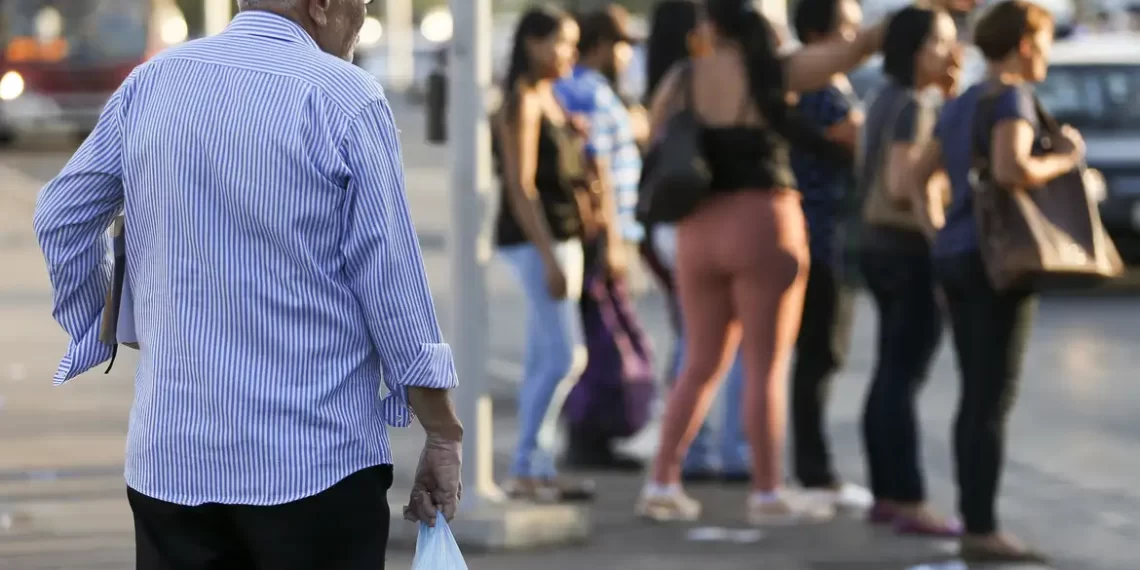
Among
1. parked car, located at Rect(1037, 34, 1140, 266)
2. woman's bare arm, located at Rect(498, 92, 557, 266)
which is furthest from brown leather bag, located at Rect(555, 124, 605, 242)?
parked car, located at Rect(1037, 34, 1140, 266)

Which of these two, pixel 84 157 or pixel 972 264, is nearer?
pixel 84 157

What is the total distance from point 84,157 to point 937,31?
3.92m

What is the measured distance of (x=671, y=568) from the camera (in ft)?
19.8

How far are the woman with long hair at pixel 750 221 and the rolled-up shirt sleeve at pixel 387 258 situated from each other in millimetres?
3550

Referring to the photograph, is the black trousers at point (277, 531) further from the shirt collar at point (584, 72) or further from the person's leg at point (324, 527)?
the shirt collar at point (584, 72)

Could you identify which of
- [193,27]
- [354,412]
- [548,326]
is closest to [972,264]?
[548,326]

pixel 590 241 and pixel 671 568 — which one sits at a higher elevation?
pixel 590 241

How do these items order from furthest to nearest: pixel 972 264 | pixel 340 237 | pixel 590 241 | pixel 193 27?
pixel 193 27 → pixel 590 241 → pixel 972 264 → pixel 340 237

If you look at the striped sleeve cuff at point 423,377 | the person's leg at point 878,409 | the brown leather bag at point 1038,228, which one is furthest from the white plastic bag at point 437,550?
the person's leg at point 878,409

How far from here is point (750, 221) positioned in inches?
252

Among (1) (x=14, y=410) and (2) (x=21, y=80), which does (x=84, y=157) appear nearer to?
(1) (x=14, y=410)

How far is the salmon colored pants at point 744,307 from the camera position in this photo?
6.41m

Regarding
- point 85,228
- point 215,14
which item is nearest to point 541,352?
point 85,228

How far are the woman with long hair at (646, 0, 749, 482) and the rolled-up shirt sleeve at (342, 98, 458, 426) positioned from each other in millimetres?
4552
